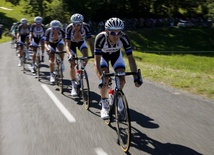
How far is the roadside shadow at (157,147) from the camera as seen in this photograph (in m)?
5.10

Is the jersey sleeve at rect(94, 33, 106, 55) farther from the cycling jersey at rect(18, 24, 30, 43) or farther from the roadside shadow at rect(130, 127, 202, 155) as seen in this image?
the cycling jersey at rect(18, 24, 30, 43)

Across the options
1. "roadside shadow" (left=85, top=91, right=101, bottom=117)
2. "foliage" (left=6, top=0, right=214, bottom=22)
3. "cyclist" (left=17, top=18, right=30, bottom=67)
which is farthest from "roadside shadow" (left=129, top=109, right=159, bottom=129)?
"foliage" (left=6, top=0, right=214, bottom=22)

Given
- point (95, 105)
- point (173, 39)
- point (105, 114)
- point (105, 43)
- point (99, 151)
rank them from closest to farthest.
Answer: point (99, 151) → point (105, 43) → point (105, 114) → point (95, 105) → point (173, 39)

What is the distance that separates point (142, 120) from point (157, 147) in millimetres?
1499

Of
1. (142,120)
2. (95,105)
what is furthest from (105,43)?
(95,105)

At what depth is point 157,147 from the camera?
530 cm

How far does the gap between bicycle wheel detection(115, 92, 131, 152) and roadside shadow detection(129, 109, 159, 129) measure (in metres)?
1.08

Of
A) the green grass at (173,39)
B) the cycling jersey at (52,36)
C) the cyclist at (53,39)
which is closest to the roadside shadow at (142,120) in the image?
the cyclist at (53,39)

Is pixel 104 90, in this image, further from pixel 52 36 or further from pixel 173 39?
pixel 173 39

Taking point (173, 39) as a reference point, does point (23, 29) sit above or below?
below

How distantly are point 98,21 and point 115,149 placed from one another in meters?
46.2

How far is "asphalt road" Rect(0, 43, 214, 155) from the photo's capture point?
531 cm

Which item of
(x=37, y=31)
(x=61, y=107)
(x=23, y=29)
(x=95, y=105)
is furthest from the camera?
(x=23, y=29)

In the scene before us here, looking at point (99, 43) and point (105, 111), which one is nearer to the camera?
point (99, 43)
